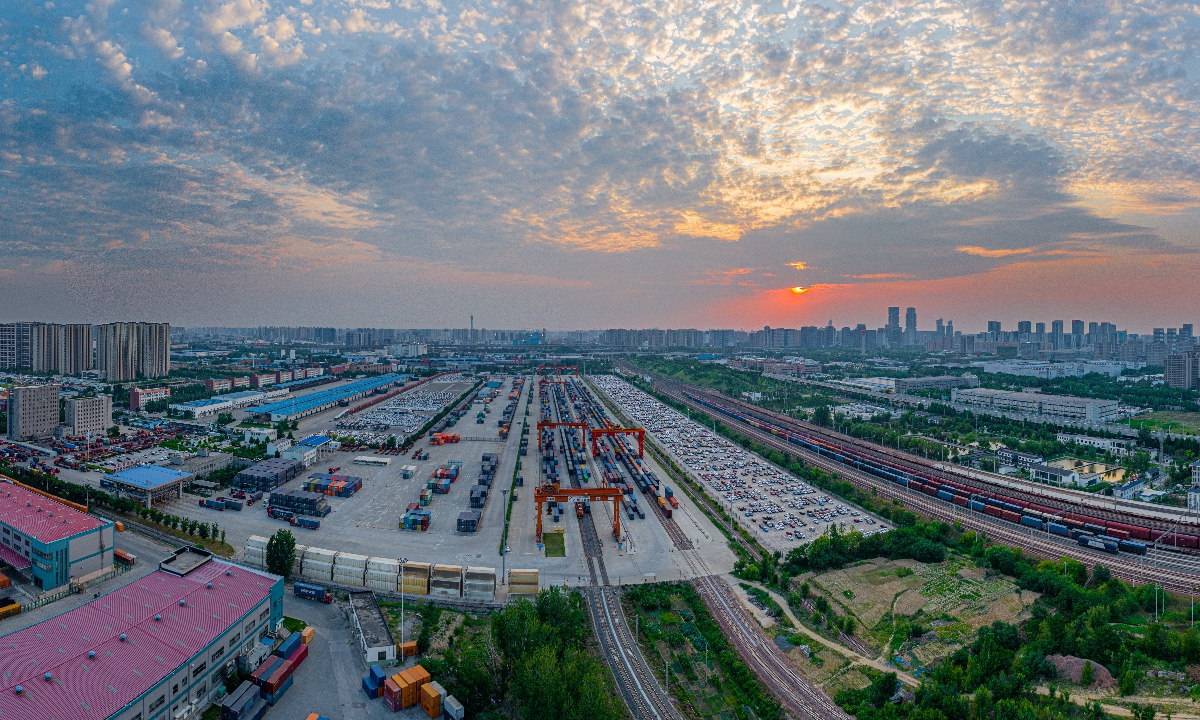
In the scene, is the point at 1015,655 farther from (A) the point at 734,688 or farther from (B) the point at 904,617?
(A) the point at 734,688

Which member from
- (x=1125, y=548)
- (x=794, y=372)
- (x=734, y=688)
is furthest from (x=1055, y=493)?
(x=794, y=372)

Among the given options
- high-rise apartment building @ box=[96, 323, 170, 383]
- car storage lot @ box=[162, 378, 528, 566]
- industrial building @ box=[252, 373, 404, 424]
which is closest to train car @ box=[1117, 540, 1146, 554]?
car storage lot @ box=[162, 378, 528, 566]

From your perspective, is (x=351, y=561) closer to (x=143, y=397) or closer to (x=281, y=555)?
(x=281, y=555)

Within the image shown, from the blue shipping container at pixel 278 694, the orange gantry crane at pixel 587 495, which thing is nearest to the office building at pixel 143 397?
the orange gantry crane at pixel 587 495

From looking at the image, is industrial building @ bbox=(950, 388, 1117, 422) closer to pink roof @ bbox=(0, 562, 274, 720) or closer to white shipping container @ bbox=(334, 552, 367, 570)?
white shipping container @ bbox=(334, 552, 367, 570)

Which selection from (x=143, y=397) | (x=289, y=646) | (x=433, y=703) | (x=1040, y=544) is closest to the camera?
(x=433, y=703)

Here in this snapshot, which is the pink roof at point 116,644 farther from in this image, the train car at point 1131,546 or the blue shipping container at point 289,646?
the train car at point 1131,546

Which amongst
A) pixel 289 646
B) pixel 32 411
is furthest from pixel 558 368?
pixel 289 646
